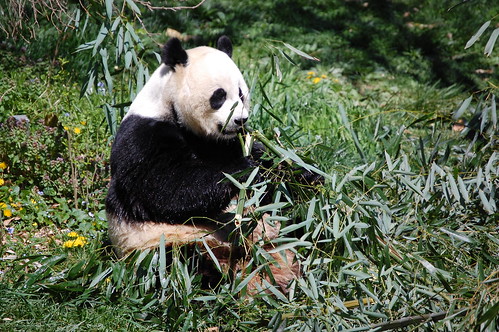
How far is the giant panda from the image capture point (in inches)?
130

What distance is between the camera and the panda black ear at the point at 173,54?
3391 millimetres

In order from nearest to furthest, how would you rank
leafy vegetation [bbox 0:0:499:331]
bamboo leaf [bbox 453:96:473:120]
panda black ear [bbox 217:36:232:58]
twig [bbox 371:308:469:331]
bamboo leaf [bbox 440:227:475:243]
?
twig [bbox 371:308:469:331], leafy vegetation [bbox 0:0:499:331], bamboo leaf [bbox 440:227:475:243], bamboo leaf [bbox 453:96:473:120], panda black ear [bbox 217:36:232:58]

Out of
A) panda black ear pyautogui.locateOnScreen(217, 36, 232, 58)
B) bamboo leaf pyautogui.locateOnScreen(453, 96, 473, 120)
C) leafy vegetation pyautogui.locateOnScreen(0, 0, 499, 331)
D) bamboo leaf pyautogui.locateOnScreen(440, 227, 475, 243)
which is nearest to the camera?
leafy vegetation pyautogui.locateOnScreen(0, 0, 499, 331)

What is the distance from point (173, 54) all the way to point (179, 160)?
24.2 inches

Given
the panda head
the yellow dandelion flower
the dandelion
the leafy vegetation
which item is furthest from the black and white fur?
the yellow dandelion flower

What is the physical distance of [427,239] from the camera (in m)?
3.16

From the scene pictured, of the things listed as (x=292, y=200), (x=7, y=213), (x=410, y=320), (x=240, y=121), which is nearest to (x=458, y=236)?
(x=410, y=320)

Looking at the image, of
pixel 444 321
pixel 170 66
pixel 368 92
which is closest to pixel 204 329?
pixel 444 321

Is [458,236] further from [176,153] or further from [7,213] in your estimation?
[7,213]

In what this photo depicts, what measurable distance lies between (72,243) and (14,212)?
0.58 m

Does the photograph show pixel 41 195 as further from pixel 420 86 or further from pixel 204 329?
pixel 420 86

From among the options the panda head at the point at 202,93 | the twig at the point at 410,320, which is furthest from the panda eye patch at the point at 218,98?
the twig at the point at 410,320

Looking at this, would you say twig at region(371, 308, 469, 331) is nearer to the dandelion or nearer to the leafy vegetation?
the leafy vegetation

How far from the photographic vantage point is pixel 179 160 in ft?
11.1
